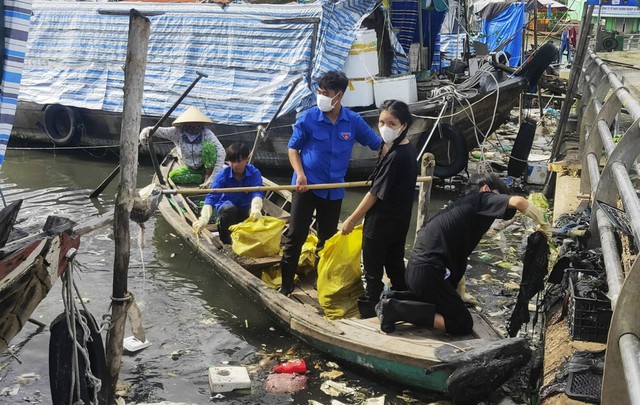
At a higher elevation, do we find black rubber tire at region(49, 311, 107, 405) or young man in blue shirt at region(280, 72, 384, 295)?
young man in blue shirt at region(280, 72, 384, 295)

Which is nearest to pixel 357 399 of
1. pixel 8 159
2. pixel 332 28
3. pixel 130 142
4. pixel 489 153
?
pixel 130 142

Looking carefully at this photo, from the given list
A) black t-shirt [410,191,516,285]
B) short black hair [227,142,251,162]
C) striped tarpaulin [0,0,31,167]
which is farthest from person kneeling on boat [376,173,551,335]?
striped tarpaulin [0,0,31,167]

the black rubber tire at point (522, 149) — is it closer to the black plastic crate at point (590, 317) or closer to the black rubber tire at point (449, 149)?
the black rubber tire at point (449, 149)

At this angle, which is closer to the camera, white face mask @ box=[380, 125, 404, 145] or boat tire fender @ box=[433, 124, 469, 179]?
white face mask @ box=[380, 125, 404, 145]

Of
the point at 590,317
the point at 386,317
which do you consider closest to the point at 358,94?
the point at 386,317

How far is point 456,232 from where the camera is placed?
494 centimetres

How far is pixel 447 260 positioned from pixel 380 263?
70 centimetres

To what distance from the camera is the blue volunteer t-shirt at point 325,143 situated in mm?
6035

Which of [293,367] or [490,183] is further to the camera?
[293,367]

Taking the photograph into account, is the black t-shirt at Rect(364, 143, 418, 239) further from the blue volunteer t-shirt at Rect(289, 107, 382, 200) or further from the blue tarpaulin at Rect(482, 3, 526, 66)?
the blue tarpaulin at Rect(482, 3, 526, 66)

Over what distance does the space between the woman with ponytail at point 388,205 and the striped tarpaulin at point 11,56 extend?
2440 mm

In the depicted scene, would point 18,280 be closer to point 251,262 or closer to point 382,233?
point 382,233

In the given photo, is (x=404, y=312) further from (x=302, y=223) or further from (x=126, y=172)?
(x=126, y=172)

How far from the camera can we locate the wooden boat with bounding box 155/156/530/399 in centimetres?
466
